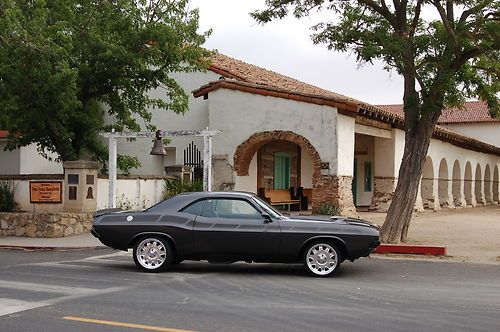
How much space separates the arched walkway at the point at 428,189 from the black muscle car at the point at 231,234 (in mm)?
19600

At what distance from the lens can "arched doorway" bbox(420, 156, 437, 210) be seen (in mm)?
29000

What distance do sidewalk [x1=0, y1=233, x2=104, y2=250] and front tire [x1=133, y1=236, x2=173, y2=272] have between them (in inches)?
175

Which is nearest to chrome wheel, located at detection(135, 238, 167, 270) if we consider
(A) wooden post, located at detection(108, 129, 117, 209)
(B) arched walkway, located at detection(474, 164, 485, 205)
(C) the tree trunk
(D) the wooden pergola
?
(C) the tree trunk

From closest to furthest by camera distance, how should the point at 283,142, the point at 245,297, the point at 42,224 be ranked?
the point at 245,297, the point at 42,224, the point at 283,142

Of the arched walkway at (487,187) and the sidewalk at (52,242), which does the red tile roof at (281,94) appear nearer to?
the sidewalk at (52,242)

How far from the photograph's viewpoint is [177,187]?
20609 millimetres

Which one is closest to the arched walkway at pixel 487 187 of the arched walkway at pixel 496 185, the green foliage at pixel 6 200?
Answer: the arched walkway at pixel 496 185

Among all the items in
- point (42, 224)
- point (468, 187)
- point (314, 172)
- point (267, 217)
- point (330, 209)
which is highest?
point (314, 172)

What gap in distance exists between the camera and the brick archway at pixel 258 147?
20297 millimetres

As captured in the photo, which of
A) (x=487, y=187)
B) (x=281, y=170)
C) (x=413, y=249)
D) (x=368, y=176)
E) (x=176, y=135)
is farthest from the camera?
(x=487, y=187)

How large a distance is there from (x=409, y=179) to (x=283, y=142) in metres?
10.9

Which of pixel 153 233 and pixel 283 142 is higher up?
pixel 283 142

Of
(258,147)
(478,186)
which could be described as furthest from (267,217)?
(478,186)

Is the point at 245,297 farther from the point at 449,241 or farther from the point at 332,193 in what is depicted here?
the point at 332,193
